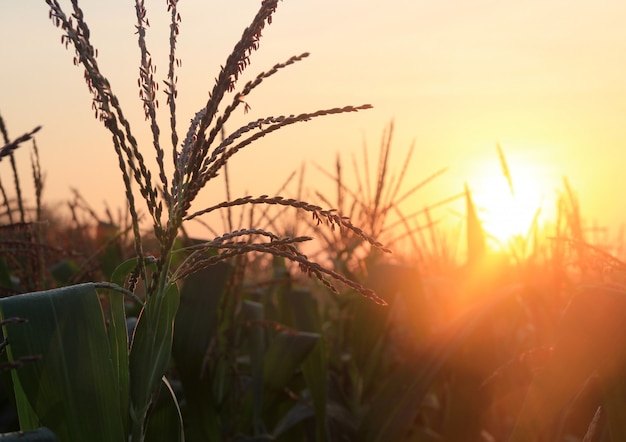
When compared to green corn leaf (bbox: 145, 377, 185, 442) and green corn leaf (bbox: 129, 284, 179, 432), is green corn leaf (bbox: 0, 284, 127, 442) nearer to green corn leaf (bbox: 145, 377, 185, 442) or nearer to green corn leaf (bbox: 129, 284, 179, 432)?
green corn leaf (bbox: 129, 284, 179, 432)

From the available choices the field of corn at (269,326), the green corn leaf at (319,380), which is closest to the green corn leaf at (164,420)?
the field of corn at (269,326)

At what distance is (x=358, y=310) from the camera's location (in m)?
3.43

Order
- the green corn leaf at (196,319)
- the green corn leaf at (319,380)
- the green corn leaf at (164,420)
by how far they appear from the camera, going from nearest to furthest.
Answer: the green corn leaf at (164,420), the green corn leaf at (196,319), the green corn leaf at (319,380)

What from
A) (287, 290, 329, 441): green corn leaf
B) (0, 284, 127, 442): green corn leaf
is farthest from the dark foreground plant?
(287, 290, 329, 441): green corn leaf

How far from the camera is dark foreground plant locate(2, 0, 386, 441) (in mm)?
1161

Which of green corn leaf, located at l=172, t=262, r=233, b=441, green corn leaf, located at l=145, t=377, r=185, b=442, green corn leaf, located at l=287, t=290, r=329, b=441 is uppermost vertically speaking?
green corn leaf, located at l=172, t=262, r=233, b=441

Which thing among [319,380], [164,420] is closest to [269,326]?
[319,380]

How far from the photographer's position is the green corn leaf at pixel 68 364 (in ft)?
4.04

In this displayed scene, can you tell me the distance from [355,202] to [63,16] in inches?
95.5

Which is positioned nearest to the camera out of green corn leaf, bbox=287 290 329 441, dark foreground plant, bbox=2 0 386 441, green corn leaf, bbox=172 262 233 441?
dark foreground plant, bbox=2 0 386 441

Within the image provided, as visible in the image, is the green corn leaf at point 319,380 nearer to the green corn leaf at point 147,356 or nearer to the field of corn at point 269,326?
the field of corn at point 269,326

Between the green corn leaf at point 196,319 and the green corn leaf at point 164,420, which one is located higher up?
the green corn leaf at point 196,319

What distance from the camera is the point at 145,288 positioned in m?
1.27

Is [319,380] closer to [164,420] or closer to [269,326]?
[269,326]
